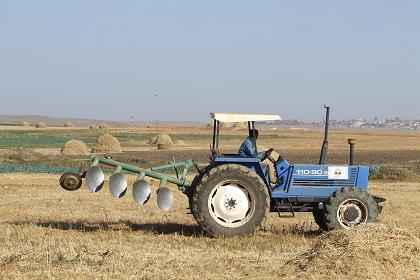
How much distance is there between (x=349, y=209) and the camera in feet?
38.0

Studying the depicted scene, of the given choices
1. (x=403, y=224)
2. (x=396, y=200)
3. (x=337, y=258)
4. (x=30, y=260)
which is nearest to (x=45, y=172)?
(x=396, y=200)

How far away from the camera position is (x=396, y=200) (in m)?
18.5

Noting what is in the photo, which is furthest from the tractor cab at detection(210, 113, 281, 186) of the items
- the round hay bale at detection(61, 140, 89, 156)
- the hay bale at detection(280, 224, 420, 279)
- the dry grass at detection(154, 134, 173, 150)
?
the dry grass at detection(154, 134, 173, 150)

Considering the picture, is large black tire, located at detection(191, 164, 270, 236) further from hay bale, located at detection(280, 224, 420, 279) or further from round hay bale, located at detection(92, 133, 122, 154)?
round hay bale, located at detection(92, 133, 122, 154)

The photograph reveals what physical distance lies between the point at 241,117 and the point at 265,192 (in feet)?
4.12

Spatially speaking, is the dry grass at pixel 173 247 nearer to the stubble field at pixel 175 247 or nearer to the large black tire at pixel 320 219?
the stubble field at pixel 175 247

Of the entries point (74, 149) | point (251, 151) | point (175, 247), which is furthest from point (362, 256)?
point (74, 149)

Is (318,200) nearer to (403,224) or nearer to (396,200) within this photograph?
(403,224)

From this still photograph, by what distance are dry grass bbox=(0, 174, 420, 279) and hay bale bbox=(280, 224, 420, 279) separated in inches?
0.4

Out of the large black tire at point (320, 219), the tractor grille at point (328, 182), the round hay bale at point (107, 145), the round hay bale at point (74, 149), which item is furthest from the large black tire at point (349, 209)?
the round hay bale at point (107, 145)

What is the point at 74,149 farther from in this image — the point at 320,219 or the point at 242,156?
the point at 242,156

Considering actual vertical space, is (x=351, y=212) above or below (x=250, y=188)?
below

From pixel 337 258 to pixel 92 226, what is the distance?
18.8 feet

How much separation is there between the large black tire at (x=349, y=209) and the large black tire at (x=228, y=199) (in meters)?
1.02
